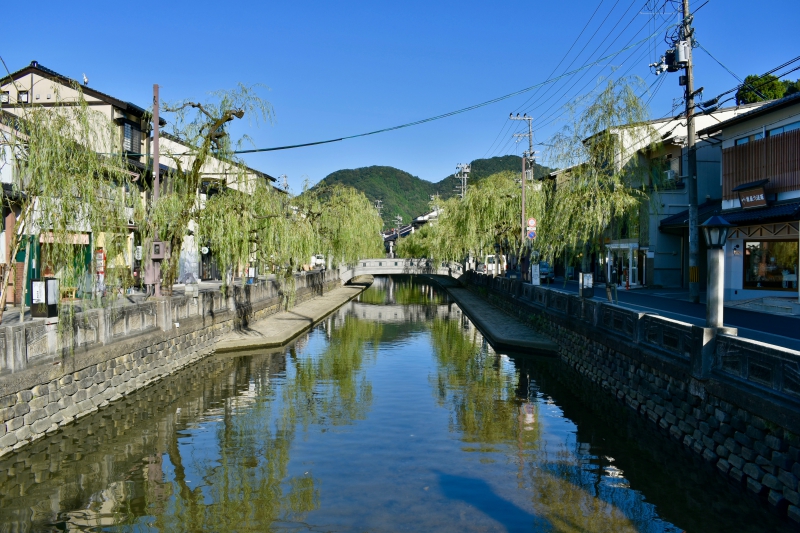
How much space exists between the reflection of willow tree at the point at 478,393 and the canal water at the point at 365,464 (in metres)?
0.09

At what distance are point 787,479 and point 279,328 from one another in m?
22.7

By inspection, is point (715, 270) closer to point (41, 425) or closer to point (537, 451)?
point (537, 451)

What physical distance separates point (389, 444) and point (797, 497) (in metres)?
7.18

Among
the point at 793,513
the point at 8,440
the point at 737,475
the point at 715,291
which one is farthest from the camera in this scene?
the point at 715,291

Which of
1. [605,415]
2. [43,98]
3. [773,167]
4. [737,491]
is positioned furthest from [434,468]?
[43,98]

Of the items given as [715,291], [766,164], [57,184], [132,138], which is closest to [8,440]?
[57,184]

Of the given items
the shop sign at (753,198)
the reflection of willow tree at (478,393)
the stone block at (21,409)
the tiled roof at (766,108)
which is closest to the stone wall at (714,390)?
the reflection of willow tree at (478,393)

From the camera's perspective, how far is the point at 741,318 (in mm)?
20281

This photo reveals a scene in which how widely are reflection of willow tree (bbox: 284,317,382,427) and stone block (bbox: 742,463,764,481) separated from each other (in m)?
8.21

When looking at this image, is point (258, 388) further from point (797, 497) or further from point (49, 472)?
point (797, 497)

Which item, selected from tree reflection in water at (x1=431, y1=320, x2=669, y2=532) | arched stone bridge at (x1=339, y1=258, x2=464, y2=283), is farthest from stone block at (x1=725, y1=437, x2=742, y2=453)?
arched stone bridge at (x1=339, y1=258, x2=464, y2=283)

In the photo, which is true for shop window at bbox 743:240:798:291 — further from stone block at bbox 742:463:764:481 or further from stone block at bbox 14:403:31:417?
stone block at bbox 14:403:31:417

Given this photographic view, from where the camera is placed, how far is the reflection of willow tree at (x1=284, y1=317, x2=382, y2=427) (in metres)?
15.6

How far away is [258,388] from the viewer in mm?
18500
